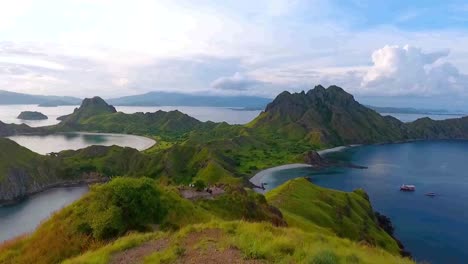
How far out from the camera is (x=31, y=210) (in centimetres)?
13625

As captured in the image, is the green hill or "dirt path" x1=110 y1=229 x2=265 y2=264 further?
the green hill

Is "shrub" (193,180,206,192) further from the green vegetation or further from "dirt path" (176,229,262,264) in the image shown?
"dirt path" (176,229,262,264)

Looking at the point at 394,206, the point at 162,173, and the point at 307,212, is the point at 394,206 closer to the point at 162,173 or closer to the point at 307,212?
the point at 307,212

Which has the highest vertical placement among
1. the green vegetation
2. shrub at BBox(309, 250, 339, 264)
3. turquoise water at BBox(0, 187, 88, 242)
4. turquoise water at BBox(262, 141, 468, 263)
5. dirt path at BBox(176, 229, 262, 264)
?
shrub at BBox(309, 250, 339, 264)

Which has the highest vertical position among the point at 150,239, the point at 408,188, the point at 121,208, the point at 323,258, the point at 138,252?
the point at 323,258

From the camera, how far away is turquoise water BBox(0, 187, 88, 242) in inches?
4508

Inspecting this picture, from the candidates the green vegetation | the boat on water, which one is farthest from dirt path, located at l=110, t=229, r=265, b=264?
the boat on water

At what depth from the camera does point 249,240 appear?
19391mm

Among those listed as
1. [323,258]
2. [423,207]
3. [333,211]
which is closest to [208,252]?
[323,258]

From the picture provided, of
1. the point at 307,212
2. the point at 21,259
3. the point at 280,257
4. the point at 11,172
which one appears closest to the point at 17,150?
the point at 11,172

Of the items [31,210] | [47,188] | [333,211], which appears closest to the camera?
[333,211]

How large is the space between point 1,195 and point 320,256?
6542 inches

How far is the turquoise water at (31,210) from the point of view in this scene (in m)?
115

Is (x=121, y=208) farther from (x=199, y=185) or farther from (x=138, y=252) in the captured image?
(x=199, y=185)
